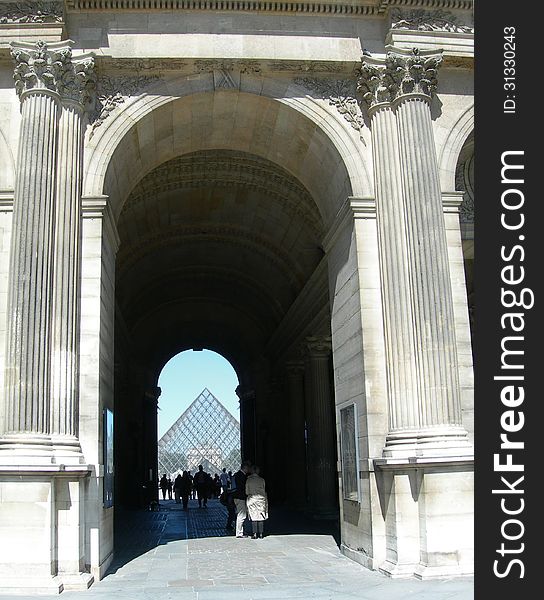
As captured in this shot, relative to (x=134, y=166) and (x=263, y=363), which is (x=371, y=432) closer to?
(x=134, y=166)

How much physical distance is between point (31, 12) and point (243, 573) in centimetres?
1114

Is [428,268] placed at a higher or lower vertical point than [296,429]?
higher

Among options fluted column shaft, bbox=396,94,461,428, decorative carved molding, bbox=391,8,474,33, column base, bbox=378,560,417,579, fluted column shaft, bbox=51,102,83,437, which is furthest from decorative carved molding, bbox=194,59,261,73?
column base, bbox=378,560,417,579

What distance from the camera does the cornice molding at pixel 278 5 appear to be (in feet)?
47.5

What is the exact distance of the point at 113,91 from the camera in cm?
1456

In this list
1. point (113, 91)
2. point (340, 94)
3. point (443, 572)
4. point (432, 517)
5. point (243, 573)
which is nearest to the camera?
point (443, 572)

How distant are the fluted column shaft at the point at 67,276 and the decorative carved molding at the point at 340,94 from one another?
4624 millimetres

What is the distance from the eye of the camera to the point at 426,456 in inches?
476

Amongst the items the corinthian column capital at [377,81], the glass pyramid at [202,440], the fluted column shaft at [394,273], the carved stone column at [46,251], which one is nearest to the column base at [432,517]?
the fluted column shaft at [394,273]

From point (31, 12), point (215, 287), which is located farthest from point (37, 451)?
point (215, 287)

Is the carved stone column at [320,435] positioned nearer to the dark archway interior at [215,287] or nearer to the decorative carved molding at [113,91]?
the dark archway interior at [215,287]

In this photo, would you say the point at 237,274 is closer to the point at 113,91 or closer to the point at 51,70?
the point at 113,91

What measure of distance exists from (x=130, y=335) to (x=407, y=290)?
22.3 metres

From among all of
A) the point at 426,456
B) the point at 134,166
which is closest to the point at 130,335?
the point at 134,166
